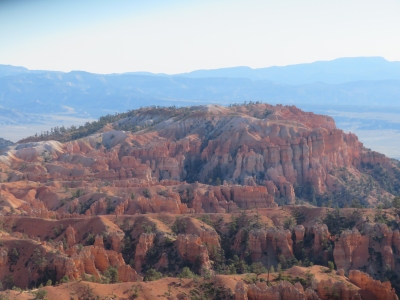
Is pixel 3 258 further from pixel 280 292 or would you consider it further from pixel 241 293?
pixel 280 292

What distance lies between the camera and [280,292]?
4666 cm

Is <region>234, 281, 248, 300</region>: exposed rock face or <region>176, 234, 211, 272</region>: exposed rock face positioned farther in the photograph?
<region>176, 234, 211, 272</region>: exposed rock face

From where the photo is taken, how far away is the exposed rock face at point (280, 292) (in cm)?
4628

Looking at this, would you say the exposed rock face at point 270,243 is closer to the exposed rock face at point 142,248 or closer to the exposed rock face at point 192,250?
the exposed rock face at point 192,250

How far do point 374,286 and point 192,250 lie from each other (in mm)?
16996

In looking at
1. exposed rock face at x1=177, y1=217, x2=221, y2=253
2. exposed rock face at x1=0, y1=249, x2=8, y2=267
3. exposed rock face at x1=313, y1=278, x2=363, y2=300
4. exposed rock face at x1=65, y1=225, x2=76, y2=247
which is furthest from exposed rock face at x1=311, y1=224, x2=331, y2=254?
exposed rock face at x1=0, y1=249, x2=8, y2=267

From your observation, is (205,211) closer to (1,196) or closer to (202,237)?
(202,237)

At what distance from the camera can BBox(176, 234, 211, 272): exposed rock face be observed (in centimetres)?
6231

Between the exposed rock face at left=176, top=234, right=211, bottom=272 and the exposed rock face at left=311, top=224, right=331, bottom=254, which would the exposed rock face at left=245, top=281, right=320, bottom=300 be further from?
the exposed rock face at left=311, top=224, right=331, bottom=254

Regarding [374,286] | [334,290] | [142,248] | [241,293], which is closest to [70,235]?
[142,248]

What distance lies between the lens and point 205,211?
80438 millimetres

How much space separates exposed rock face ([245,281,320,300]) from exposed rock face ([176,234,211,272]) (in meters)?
15.2

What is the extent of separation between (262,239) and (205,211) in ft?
50.2

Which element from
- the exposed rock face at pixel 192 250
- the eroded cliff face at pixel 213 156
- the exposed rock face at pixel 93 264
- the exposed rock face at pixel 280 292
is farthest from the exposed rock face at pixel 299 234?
the exposed rock face at pixel 280 292
